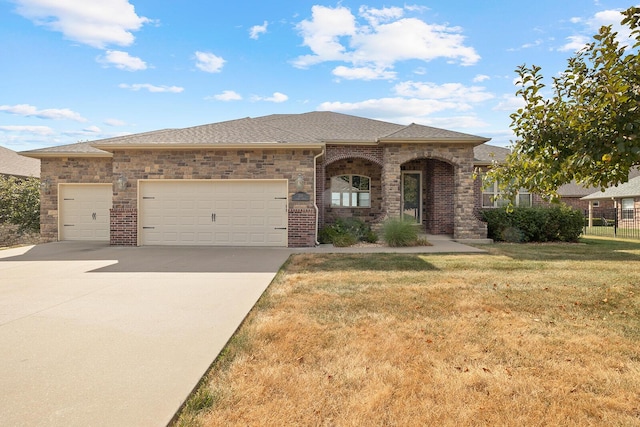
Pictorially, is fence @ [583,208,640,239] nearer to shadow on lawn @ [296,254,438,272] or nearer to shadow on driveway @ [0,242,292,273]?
shadow on lawn @ [296,254,438,272]

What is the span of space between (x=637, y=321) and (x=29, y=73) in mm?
17500

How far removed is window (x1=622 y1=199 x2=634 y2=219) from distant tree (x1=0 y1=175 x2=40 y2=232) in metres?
35.5

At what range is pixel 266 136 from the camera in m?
12.3

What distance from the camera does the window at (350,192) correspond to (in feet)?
49.4

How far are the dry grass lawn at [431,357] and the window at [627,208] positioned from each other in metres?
25.0

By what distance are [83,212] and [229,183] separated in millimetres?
6368

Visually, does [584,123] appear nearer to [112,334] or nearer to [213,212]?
[112,334]

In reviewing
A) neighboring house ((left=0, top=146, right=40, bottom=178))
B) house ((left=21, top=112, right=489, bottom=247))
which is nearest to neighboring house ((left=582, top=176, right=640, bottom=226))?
house ((left=21, top=112, right=489, bottom=247))

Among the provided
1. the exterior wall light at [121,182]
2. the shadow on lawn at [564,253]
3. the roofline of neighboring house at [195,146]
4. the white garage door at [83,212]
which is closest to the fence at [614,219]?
the shadow on lawn at [564,253]

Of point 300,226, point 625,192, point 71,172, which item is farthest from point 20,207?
point 625,192

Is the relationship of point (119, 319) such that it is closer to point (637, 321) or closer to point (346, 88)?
point (637, 321)

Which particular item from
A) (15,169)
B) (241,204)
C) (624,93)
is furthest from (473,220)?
(15,169)

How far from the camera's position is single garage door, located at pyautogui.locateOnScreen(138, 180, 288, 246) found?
11.9 meters

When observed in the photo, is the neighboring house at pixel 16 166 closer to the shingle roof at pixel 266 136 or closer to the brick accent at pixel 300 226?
the shingle roof at pixel 266 136
